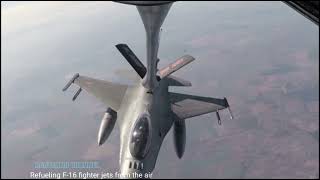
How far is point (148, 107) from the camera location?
94.1 ft

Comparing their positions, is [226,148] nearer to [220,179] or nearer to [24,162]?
[220,179]

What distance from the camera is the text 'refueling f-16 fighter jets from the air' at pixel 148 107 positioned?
78.2ft

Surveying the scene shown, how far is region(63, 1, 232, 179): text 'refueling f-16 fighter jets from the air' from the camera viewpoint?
2383 cm

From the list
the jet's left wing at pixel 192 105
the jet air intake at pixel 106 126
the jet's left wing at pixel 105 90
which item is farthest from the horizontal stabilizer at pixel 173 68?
the jet air intake at pixel 106 126

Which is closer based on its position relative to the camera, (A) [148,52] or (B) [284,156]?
(A) [148,52]

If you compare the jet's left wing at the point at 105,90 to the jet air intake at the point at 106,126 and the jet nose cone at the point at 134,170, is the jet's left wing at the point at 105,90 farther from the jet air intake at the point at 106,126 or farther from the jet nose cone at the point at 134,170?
the jet nose cone at the point at 134,170

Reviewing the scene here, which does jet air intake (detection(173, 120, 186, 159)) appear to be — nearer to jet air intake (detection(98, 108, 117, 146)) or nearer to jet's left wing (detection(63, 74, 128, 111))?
jet's left wing (detection(63, 74, 128, 111))

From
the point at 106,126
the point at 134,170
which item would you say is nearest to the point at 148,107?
the point at 134,170

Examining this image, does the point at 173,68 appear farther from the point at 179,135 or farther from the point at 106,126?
the point at 106,126

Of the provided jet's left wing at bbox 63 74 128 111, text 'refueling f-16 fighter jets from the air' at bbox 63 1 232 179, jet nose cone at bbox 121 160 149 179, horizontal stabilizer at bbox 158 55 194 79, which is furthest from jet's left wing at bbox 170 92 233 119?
jet nose cone at bbox 121 160 149 179

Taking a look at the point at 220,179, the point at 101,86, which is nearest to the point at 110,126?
the point at 101,86

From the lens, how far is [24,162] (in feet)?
316

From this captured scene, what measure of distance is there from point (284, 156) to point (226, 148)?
16.8 meters

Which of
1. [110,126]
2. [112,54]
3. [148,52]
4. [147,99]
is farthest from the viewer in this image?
[112,54]
